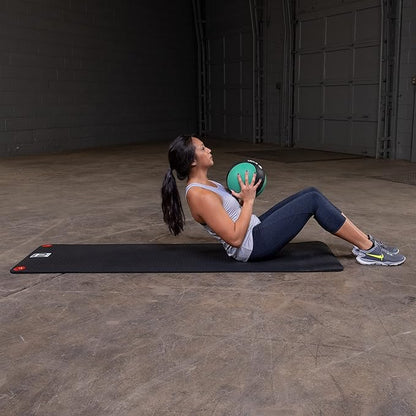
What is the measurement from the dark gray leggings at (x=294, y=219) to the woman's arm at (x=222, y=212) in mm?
188

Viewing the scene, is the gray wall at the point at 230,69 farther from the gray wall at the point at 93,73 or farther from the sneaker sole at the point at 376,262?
the sneaker sole at the point at 376,262

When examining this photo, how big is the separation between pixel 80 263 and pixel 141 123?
28.8ft

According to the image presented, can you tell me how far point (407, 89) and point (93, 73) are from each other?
19.5ft

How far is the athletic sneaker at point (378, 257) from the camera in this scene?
3.22m

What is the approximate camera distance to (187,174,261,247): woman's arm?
2.88 m

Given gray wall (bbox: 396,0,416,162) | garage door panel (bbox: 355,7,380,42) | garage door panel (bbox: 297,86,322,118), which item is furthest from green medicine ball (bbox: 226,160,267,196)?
garage door panel (bbox: 297,86,322,118)

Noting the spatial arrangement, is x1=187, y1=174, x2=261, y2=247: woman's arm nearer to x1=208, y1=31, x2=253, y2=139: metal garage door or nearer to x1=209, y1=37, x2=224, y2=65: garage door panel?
x1=208, y1=31, x2=253, y2=139: metal garage door

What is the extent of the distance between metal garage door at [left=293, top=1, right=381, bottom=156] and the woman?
6.03 metres

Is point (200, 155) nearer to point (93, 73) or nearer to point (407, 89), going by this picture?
point (407, 89)

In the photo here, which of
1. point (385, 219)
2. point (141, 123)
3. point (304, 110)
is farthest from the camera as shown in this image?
point (141, 123)

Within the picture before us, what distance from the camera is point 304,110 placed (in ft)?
33.4

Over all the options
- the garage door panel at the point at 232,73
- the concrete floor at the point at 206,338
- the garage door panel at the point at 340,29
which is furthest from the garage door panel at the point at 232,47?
the concrete floor at the point at 206,338

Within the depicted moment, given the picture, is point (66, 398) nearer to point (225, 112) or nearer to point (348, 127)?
point (348, 127)

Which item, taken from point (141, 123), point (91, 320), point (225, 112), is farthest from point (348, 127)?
point (91, 320)
